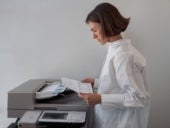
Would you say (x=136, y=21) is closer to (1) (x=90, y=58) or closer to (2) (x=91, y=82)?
(1) (x=90, y=58)

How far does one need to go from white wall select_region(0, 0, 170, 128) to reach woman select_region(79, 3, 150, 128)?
1.74 ft

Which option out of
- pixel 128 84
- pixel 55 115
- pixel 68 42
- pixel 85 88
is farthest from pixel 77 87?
pixel 68 42

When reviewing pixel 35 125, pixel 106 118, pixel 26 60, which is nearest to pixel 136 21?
pixel 106 118

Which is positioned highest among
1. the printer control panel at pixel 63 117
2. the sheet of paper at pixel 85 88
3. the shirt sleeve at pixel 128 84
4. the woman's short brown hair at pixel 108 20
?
the woman's short brown hair at pixel 108 20

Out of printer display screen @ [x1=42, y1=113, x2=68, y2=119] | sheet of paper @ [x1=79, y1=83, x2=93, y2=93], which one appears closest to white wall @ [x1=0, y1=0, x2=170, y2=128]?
sheet of paper @ [x1=79, y1=83, x2=93, y2=93]

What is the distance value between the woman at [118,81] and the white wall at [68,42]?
1.74ft

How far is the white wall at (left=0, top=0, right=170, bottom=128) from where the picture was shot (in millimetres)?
1885

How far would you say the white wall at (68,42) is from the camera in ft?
6.18

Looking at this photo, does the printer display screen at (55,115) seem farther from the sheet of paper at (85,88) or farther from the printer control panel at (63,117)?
the sheet of paper at (85,88)

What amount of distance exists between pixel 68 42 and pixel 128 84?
84 cm

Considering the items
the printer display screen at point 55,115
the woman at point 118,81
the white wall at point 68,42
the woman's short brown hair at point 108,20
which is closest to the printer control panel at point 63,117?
the printer display screen at point 55,115

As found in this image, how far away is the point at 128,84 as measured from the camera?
1260 millimetres

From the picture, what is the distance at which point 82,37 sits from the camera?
1928 millimetres

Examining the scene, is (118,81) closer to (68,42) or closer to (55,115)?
(55,115)
